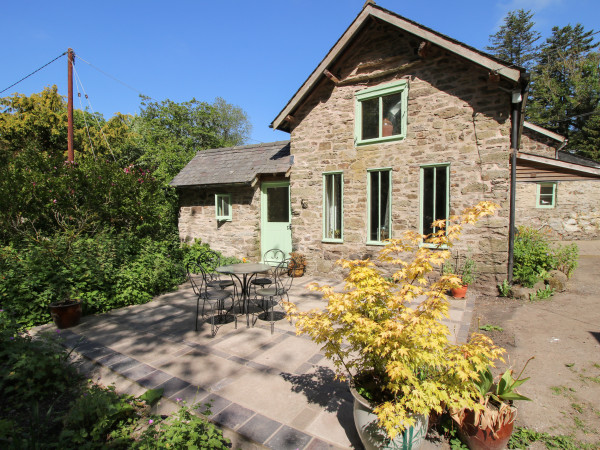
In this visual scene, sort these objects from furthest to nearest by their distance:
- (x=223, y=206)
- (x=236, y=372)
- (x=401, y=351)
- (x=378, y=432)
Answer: (x=223, y=206) < (x=236, y=372) < (x=378, y=432) < (x=401, y=351)

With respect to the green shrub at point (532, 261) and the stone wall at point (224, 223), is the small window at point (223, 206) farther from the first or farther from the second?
the green shrub at point (532, 261)

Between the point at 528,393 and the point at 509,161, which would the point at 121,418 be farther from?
the point at 509,161

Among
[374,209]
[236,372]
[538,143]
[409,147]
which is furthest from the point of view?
[538,143]

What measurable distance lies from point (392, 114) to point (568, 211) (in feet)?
39.7

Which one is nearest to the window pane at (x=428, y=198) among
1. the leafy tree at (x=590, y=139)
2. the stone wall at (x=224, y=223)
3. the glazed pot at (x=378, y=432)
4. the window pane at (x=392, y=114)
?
the window pane at (x=392, y=114)

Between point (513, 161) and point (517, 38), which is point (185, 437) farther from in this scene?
point (517, 38)

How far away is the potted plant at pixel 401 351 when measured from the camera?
2.18 m

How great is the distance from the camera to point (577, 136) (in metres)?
21.5

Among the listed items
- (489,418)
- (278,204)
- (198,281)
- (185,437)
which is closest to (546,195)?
(278,204)

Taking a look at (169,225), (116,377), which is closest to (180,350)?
(116,377)

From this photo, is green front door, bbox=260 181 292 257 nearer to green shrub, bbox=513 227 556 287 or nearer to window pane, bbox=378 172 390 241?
window pane, bbox=378 172 390 241

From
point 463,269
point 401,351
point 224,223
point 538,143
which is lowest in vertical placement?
point 463,269

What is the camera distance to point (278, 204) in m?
10.2

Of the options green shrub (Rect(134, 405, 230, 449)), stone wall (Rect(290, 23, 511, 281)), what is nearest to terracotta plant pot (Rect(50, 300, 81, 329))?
green shrub (Rect(134, 405, 230, 449))
